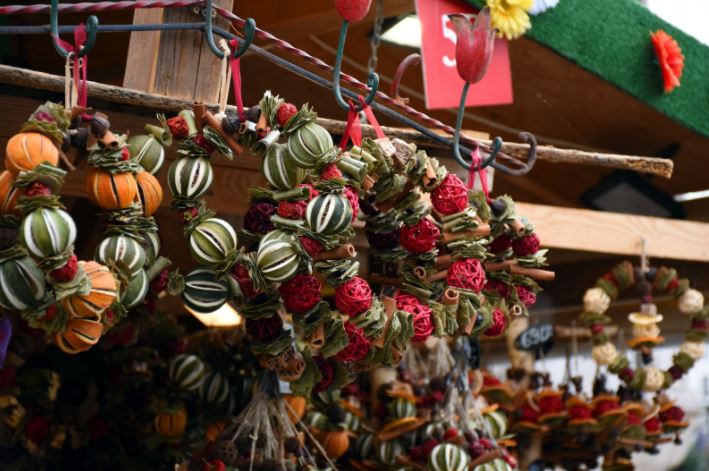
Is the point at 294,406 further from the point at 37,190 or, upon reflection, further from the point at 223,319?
the point at 37,190

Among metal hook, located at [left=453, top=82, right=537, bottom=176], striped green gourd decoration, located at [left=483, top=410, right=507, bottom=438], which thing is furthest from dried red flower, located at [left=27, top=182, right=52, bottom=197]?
striped green gourd decoration, located at [left=483, top=410, right=507, bottom=438]

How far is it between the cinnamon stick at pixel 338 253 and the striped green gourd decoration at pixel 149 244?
223mm

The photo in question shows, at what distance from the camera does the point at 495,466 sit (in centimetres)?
232

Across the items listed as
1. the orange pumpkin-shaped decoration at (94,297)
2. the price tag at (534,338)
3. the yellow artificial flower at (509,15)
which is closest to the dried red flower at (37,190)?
the orange pumpkin-shaped decoration at (94,297)

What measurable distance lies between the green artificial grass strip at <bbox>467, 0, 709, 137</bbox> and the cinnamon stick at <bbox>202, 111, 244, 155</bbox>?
142cm

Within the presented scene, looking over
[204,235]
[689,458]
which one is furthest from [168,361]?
[689,458]

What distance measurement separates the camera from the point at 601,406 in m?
3.10

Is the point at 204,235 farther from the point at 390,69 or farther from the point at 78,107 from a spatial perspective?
the point at 390,69

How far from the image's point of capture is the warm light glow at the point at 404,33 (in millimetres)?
3148

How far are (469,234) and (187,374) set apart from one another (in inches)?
35.0

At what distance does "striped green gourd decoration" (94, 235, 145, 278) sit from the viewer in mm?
1528

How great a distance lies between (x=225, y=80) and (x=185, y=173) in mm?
207

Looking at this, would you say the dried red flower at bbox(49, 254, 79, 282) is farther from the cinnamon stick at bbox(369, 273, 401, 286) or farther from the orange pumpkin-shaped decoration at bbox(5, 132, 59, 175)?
the cinnamon stick at bbox(369, 273, 401, 286)

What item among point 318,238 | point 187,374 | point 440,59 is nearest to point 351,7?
point 318,238
